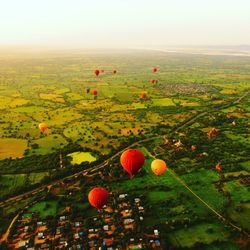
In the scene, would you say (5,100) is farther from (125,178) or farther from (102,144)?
(125,178)

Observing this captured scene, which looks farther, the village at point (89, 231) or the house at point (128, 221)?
the house at point (128, 221)

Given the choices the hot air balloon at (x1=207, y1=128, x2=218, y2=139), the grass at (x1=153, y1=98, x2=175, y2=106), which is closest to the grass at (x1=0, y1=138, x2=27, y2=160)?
the hot air balloon at (x1=207, y1=128, x2=218, y2=139)

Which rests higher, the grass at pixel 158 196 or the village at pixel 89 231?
the village at pixel 89 231

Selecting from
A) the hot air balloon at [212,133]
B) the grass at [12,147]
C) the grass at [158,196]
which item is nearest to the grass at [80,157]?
the grass at [12,147]

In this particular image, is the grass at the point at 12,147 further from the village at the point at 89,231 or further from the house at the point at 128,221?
the house at the point at 128,221

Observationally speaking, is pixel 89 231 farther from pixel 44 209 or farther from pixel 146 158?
pixel 146 158

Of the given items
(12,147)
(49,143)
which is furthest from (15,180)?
(49,143)
